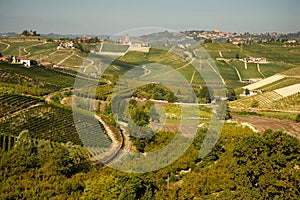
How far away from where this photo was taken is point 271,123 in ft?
92.5

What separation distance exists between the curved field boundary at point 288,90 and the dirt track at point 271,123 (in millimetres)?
8890

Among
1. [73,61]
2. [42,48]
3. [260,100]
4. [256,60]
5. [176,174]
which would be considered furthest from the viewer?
[42,48]

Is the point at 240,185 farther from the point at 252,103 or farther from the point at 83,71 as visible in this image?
the point at 83,71

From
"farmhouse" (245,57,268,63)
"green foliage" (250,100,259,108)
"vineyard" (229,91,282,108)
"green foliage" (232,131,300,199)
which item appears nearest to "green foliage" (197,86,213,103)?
"vineyard" (229,91,282,108)

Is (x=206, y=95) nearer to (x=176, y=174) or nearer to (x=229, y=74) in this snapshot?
(x=229, y=74)

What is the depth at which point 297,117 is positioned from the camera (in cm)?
2828

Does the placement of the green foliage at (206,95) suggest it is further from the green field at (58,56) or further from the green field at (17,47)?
the green field at (17,47)

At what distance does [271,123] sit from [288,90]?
12.5m

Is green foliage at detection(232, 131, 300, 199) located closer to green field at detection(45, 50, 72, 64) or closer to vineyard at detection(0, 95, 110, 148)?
vineyard at detection(0, 95, 110, 148)

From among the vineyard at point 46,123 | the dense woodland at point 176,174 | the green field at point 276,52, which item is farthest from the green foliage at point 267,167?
the green field at point 276,52

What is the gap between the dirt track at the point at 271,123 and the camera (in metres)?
25.6

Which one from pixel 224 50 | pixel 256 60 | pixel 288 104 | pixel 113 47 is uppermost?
Answer: pixel 113 47

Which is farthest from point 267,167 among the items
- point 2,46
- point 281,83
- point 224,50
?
point 2,46

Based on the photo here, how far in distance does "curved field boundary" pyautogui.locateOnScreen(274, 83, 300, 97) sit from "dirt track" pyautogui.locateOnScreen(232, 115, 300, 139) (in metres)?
8.89
